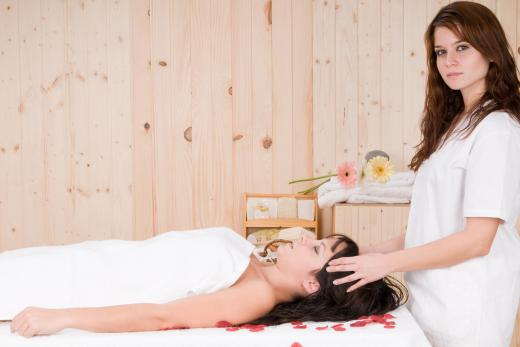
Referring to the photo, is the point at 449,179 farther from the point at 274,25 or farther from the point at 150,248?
the point at 274,25

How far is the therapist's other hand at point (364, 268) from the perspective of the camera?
1.54m

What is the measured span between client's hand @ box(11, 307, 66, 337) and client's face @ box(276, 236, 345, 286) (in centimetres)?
66

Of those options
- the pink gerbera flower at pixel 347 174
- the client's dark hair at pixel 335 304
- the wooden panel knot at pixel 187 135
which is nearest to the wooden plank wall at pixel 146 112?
the wooden panel knot at pixel 187 135

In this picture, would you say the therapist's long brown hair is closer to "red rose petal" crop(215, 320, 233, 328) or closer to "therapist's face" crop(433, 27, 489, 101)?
"therapist's face" crop(433, 27, 489, 101)

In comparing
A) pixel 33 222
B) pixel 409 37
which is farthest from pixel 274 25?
pixel 33 222

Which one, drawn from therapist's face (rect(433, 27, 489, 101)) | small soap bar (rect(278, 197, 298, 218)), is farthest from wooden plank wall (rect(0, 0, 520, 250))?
therapist's face (rect(433, 27, 489, 101))

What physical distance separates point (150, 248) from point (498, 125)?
3.48ft

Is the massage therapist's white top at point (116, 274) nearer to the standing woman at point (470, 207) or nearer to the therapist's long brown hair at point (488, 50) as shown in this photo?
the standing woman at point (470, 207)

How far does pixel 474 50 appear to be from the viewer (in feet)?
5.04

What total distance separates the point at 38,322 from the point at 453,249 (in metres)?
1.05

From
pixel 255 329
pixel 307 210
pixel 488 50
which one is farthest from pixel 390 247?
pixel 307 210

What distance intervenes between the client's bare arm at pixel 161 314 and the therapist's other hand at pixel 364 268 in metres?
0.25

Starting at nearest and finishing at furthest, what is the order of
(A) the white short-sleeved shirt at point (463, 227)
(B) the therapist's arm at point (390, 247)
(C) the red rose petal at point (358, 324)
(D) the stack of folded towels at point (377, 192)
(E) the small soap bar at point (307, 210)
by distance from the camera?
(A) the white short-sleeved shirt at point (463, 227) < (C) the red rose petal at point (358, 324) < (B) the therapist's arm at point (390, 247) < (D) the stack of folded towels at point (377, 192) < (E) the small soap bar at point (307, 210)

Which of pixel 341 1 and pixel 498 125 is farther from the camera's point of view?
pixel 341 1
